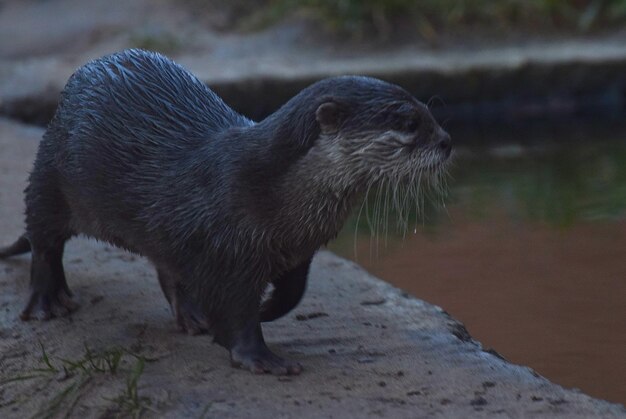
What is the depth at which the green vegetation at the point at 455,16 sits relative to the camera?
7.57 m

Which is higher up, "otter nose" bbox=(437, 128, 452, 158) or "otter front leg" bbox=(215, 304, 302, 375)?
"otter nose" bbox=(437, 128, 452, 158)

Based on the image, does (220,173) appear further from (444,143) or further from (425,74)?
(425,74)

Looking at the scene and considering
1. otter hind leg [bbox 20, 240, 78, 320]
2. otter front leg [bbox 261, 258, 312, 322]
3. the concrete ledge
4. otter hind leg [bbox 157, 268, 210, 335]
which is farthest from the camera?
the concrete ledge

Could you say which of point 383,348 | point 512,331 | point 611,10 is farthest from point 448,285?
point 611,10

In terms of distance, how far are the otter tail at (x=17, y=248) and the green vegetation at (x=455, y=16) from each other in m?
4.24

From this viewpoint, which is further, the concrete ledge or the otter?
the concrete ledge

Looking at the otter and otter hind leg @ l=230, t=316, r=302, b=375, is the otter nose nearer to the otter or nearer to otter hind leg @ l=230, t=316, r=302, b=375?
the otter

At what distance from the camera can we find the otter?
2613 mm

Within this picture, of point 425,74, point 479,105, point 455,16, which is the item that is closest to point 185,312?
point 425,74

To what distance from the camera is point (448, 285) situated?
3.90 metres

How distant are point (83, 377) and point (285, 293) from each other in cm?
52

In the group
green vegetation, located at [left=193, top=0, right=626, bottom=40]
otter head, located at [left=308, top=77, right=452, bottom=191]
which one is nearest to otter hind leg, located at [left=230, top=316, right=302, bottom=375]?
otter head, located at [left=308, top=77, right=452, bottom=191]

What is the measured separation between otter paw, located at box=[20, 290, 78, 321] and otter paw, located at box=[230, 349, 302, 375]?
0.65 meters

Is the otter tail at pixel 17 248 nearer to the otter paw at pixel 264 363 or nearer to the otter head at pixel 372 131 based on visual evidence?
the otter paw at pixel 264 363
